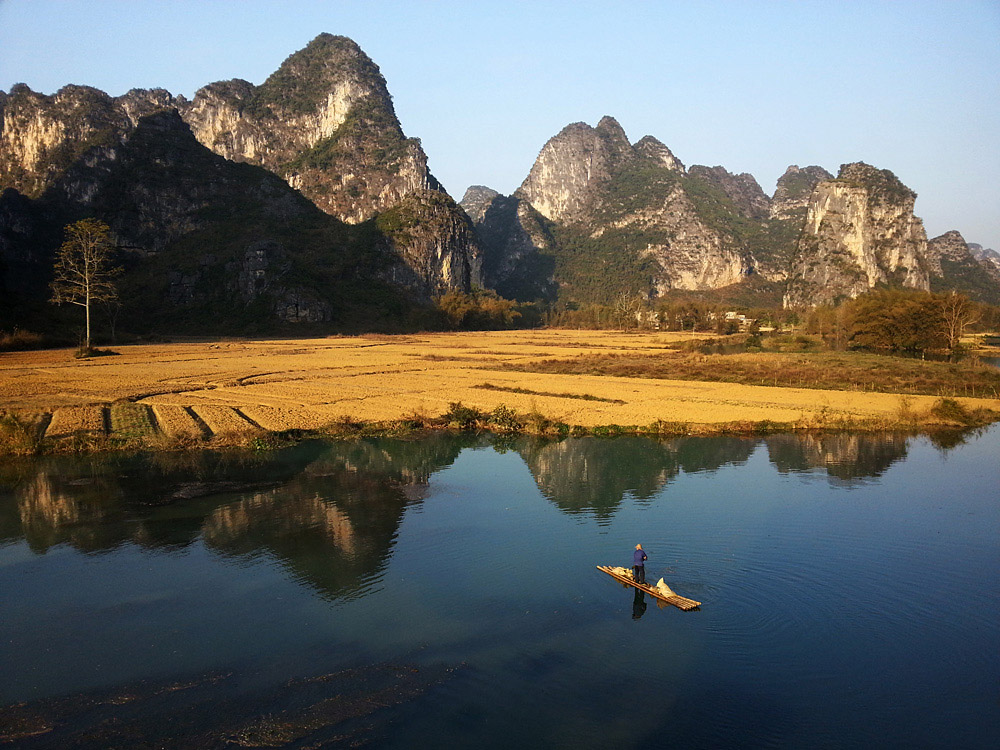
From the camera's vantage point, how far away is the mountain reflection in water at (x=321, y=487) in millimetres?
15469

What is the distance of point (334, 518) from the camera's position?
17141 mm

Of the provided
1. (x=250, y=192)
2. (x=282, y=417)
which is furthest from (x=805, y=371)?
(x=250, y=192)

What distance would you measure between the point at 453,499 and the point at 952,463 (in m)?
17.1

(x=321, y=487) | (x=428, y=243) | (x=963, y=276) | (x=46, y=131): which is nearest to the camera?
(x=321, y=487)

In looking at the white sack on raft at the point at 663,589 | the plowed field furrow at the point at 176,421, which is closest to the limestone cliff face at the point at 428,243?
the plowed field furrow at the point at 176,421

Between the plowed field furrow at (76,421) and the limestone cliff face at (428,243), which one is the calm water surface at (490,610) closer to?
the plowed field furrow at (76,421)

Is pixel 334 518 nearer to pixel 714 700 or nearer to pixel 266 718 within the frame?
pixel 266 718

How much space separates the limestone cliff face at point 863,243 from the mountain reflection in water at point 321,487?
137 meters

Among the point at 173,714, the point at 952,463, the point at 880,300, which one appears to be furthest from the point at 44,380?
the point at 880,300

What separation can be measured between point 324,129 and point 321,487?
143798mm

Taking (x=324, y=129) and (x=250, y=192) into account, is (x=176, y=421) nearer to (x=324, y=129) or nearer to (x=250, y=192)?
(x=250, y=192)

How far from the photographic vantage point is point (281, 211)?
398ft

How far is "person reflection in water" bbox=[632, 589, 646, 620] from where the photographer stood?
474 inches

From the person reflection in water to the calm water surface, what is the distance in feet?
0.14
